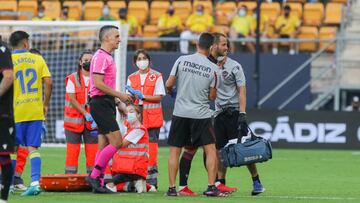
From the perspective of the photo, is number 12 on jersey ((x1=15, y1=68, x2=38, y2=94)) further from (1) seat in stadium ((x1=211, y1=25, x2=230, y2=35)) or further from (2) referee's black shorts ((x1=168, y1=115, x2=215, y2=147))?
(1) seat in stadium ((x1=211, y1=25, x2=230, y2=35))

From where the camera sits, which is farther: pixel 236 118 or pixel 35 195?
pixel 236 118

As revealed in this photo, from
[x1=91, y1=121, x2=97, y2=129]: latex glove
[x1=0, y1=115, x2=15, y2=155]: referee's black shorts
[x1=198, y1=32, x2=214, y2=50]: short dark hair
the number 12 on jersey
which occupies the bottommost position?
[x1=91, y1=121, x2=97, y2=129]: latex glove

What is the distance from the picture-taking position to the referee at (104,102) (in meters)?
14.3

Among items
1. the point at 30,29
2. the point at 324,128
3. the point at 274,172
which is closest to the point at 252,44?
the point at 324,128

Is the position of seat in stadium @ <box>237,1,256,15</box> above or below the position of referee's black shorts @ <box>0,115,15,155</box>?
above

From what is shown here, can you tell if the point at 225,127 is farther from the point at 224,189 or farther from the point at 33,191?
the point at 33,191

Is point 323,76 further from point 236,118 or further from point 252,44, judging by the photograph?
point 236,118

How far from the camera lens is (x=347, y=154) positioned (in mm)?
23703

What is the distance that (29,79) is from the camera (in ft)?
47.5

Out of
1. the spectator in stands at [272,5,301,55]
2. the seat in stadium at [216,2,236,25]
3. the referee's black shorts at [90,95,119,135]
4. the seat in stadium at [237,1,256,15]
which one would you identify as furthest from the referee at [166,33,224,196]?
the seat in stadium at [237,1,256,15]

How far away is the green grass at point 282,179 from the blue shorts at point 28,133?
26.2 inches

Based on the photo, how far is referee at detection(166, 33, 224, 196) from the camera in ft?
47.4

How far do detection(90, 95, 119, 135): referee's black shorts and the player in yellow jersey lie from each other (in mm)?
627

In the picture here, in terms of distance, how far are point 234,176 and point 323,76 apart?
10.1 m
